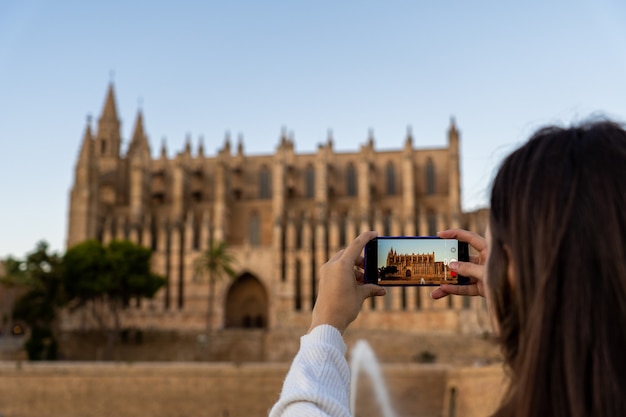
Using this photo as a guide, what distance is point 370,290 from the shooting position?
2037 mm

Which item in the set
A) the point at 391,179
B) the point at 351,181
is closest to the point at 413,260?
the point at 391,179

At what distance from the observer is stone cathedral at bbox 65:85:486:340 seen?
45.5 meters

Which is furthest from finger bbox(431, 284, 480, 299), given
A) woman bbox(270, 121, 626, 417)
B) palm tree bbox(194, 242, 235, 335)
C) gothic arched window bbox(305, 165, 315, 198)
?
gothic arched window bbox(305, 165, 315, 198)

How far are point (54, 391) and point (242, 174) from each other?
2713 cm

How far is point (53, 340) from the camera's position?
37.7 m

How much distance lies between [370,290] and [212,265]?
42241 mm

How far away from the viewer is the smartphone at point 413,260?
2.27m

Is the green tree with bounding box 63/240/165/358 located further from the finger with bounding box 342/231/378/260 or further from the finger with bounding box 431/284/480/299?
Result: the finger with bounding box 342/231/378/260

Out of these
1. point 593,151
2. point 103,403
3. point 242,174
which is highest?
point 242,174

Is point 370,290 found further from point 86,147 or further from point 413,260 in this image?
point 86,147

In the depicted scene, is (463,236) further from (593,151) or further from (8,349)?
(8,349)

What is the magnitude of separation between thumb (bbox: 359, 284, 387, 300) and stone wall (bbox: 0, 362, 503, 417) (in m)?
25.3

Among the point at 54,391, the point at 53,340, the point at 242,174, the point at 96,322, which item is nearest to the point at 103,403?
the point at 54,391

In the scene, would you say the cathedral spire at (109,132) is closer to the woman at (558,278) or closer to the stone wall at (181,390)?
the stone wall at (181,390)
